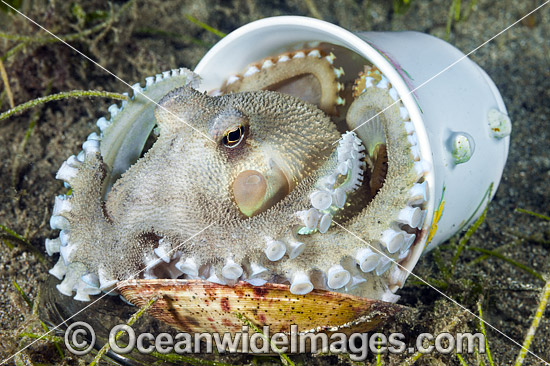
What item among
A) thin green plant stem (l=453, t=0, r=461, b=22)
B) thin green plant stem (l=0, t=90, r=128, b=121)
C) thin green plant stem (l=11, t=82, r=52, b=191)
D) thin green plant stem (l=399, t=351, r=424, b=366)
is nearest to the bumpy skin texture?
thin green plant stem (l=0, t=90, r=128, b=121)

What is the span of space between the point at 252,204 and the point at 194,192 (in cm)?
21

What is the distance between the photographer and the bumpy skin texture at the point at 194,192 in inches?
65.1

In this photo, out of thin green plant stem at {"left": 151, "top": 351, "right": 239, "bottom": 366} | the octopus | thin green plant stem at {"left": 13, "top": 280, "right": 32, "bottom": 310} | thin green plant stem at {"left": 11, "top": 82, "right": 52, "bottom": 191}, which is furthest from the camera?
thin green plant stem at {"left": 11, "top": 82, "right": 52, "bottom": 191}

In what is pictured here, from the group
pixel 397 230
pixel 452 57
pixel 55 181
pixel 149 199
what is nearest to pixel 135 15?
pixel 55 181

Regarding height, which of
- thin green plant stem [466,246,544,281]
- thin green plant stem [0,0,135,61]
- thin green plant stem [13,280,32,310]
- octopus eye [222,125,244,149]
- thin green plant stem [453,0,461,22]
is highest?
thin green plant stem [453,0,461,22]

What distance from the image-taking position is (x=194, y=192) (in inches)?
67.4

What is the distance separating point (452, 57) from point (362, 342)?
1.14 m

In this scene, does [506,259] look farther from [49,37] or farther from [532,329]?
[49,37]

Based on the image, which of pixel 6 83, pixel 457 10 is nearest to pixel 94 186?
pixel 6 83

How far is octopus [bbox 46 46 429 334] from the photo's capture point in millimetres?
1615

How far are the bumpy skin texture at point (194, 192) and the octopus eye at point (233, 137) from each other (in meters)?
0.02

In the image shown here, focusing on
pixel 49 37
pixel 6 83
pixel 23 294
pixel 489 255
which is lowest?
pixel 23 294

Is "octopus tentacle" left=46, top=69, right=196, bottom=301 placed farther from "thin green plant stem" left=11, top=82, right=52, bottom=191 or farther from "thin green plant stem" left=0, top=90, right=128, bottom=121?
"thin green plant stem" left=11, top=82, right=52, bottom=191

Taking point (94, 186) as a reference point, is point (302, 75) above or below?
above
